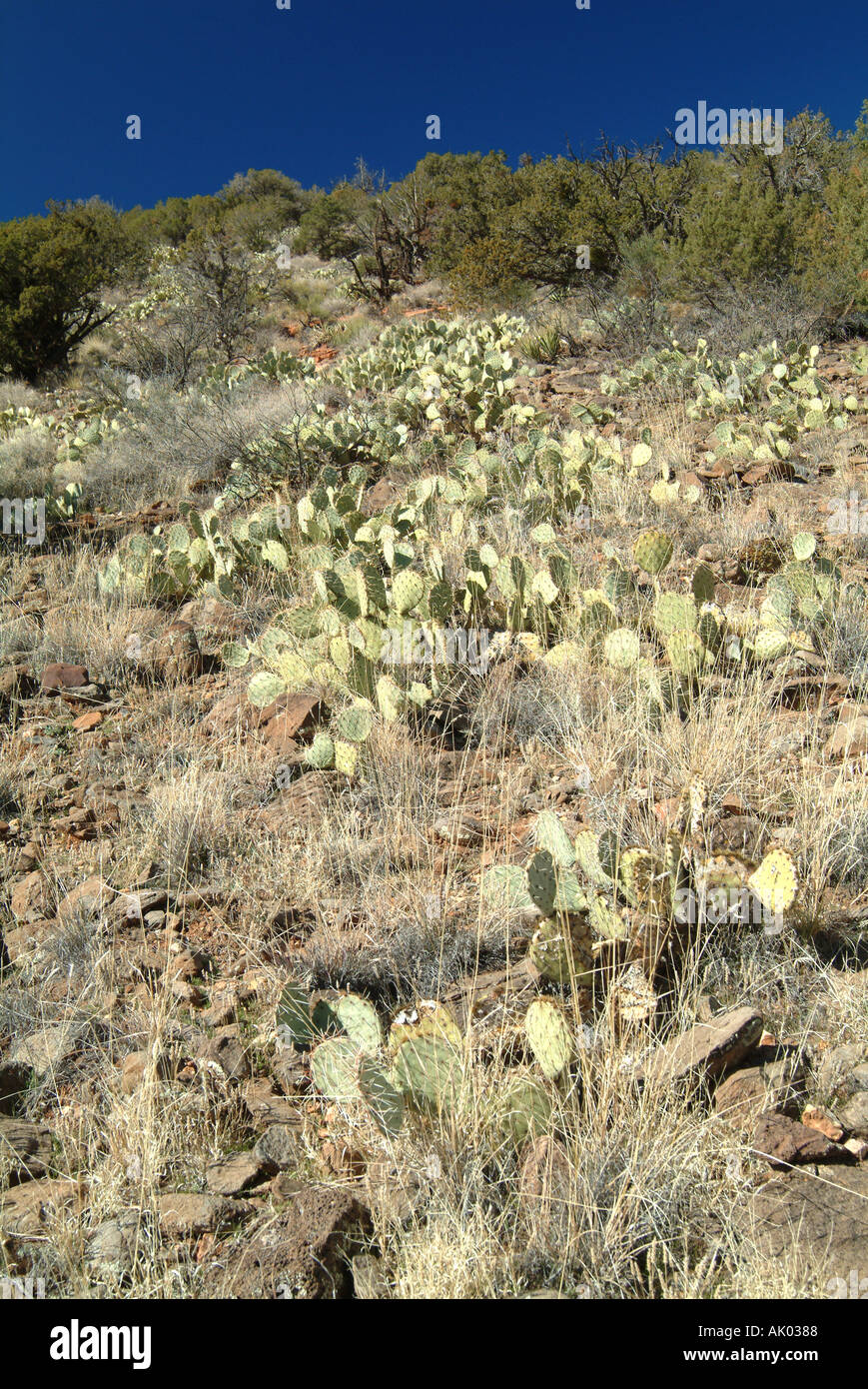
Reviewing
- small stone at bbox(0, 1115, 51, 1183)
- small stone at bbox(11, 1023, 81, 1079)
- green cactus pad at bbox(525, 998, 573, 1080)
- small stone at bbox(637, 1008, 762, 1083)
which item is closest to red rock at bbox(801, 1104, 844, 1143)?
small stone at bbox(637, 1008, 762, 1083)

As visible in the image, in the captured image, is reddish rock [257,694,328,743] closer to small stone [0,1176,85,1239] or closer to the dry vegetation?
the dry vegetation

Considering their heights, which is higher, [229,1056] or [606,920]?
[606,920]

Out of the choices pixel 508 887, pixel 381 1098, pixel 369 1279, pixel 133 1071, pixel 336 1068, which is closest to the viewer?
pixel 369 1279

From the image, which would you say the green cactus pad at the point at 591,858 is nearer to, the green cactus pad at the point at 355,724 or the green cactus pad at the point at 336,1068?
the green cactus pad at the point at 336,1068

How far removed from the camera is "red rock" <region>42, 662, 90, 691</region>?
4043 mm

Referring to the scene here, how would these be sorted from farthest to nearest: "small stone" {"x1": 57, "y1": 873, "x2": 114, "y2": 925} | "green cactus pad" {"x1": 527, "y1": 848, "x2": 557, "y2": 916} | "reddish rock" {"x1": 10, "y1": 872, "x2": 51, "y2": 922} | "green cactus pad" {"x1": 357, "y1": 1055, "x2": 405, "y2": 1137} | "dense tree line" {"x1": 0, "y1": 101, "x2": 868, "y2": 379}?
1. "dense tree line" {"x1": 0, "y1": 101, "x2": 868, "y2": 379}
2. "reddish rock" {"x1": 10, "y1": 872, "x2": 51, "y2": 922}
3. "small stone" {"x1": 57, "y1": 873, "x2": 114, "y2": 925}
4. "green cactus pad" {"x1": 527, "y1": 848, "x2": 557, "y2": 916}
5. "green cactus pad" {"x1": 357, "y1": 1055, "x2": 405, "y2": 1137}

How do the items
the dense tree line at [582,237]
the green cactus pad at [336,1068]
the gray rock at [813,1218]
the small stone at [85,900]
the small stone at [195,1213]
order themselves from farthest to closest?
the dense tree line at [582,237] < the small stone at [85,900] < the green cactus pad at [336,1068] < the small stone at [195,1213] < the gray rock at [813,1218]

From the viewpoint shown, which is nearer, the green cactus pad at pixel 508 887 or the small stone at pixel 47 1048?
the small stone at pixel 47 1048

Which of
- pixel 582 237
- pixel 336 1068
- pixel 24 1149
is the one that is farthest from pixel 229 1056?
pixel 582 237

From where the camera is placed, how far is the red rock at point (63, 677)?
159 inches

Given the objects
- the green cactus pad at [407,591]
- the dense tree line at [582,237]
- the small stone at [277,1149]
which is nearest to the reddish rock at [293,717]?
the green cactus pad at [407,591]

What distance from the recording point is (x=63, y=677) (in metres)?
4.07

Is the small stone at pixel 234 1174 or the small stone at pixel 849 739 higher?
the small stone at pixel 849 739

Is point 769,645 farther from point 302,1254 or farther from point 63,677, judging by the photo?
point 63,677
